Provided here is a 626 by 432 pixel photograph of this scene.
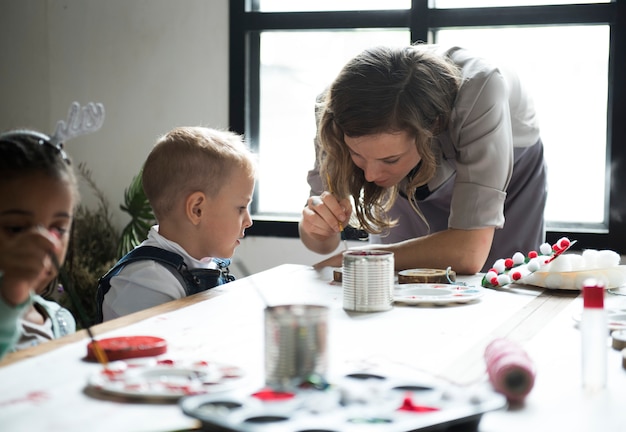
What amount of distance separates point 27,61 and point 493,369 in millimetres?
3762

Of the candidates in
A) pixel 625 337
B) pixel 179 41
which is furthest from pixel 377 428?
pixel 179 41

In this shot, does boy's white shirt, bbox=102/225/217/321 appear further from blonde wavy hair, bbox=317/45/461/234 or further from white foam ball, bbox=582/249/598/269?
white foam ball, bbox=582/249/598/269

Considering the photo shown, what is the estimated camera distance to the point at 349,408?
871 millimetres

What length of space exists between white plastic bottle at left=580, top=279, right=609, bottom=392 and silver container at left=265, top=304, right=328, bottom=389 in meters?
0.32

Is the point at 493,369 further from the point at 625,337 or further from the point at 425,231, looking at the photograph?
the point at 425,231

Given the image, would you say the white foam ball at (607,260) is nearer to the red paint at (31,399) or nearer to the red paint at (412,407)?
the red paint at (412,407)

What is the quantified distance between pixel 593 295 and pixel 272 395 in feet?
1.34

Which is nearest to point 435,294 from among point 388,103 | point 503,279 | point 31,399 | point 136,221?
point 503,279

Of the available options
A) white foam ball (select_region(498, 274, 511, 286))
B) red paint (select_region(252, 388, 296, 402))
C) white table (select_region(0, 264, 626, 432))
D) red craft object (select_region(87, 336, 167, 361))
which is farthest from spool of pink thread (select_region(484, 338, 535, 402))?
white foam ball (select_region(498, 274, 511, 286))

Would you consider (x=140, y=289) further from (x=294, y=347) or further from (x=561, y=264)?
(x=561, y=264)

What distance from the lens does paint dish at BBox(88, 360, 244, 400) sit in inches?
36.9

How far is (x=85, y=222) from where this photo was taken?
3969mm

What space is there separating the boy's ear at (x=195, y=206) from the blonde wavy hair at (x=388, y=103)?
347 mm

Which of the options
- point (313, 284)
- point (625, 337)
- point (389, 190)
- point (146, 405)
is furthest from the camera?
point (389, 190)
